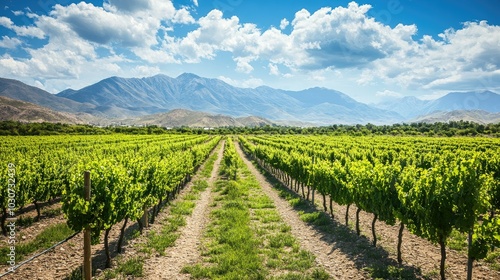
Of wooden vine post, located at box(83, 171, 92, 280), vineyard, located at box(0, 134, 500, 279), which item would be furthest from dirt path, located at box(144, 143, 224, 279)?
wooden vine post, located at box(83, 171, 92, 280)

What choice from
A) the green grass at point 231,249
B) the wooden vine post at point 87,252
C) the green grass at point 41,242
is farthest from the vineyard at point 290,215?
the wooden vine post at point 87,252

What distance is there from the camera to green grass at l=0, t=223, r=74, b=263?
11.7 m

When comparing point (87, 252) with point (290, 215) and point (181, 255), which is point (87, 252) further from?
point (290, 215)

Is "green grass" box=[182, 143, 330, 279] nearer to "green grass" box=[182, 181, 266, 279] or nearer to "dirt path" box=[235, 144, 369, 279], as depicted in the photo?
"green grass" box=[182, 181, 266, 279]

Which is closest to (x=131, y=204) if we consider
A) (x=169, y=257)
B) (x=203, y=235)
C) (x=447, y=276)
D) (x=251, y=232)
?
(x=169, y=257)

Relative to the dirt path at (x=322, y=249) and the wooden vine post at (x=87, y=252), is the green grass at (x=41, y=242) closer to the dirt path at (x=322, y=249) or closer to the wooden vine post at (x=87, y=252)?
the wooden vine post at (x=87, y=252)

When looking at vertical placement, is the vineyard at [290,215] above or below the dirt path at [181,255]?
above

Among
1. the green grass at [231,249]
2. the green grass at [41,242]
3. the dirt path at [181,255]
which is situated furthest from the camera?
the green grass at [41,242]

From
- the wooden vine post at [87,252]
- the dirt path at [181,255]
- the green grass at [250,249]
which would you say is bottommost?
the dirt path at [181,255]

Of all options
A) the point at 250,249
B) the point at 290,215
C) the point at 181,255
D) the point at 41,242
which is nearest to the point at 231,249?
the point at 250,249

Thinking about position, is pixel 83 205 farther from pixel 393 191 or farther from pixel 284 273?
pixel 393 191

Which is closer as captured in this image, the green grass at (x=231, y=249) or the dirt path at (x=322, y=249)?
the green grass at (x=231, y=249)

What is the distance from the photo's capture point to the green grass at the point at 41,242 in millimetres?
11748

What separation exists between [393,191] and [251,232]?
7007mm
